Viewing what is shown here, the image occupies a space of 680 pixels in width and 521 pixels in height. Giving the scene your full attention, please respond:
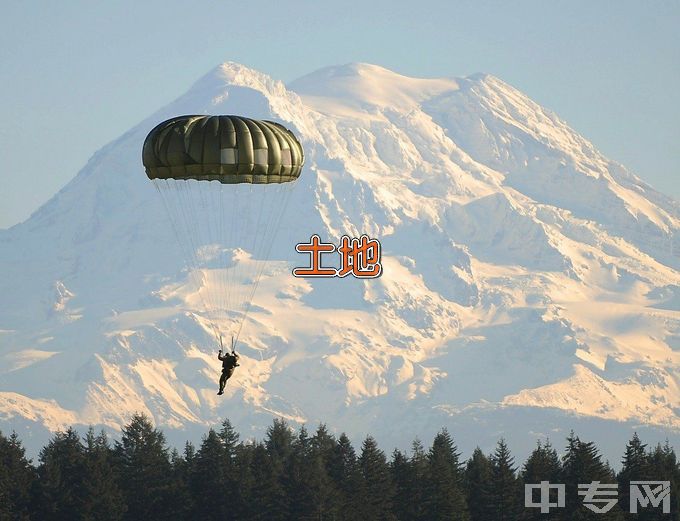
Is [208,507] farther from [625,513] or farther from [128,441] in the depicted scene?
[625,513]

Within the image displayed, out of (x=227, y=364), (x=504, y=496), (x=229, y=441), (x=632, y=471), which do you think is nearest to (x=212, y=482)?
(x=229, y=441)

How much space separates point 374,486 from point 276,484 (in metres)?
6.61

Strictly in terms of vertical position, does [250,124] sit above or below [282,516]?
above

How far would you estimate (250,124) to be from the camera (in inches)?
4031

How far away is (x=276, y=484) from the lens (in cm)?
14512

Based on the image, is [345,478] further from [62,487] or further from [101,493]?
[62,487]

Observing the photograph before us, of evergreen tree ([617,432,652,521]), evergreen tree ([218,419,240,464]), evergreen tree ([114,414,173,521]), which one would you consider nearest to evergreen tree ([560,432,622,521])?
evergreen tree ([617,432,652,521])

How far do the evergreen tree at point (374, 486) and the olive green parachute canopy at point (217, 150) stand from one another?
45098 millimetres

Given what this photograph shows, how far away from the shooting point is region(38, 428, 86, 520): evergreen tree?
14125cm

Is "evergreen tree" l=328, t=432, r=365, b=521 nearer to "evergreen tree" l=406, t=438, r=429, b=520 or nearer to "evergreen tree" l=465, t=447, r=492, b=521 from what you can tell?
"evergreen tree" l=406, t=438, r=429, b=520

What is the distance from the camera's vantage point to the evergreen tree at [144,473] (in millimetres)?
144125

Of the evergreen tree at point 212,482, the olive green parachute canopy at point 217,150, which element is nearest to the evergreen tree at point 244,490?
the evergreen tree at point 212,482

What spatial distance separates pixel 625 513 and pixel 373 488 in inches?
677

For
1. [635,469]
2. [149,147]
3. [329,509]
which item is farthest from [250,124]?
[635,469]
